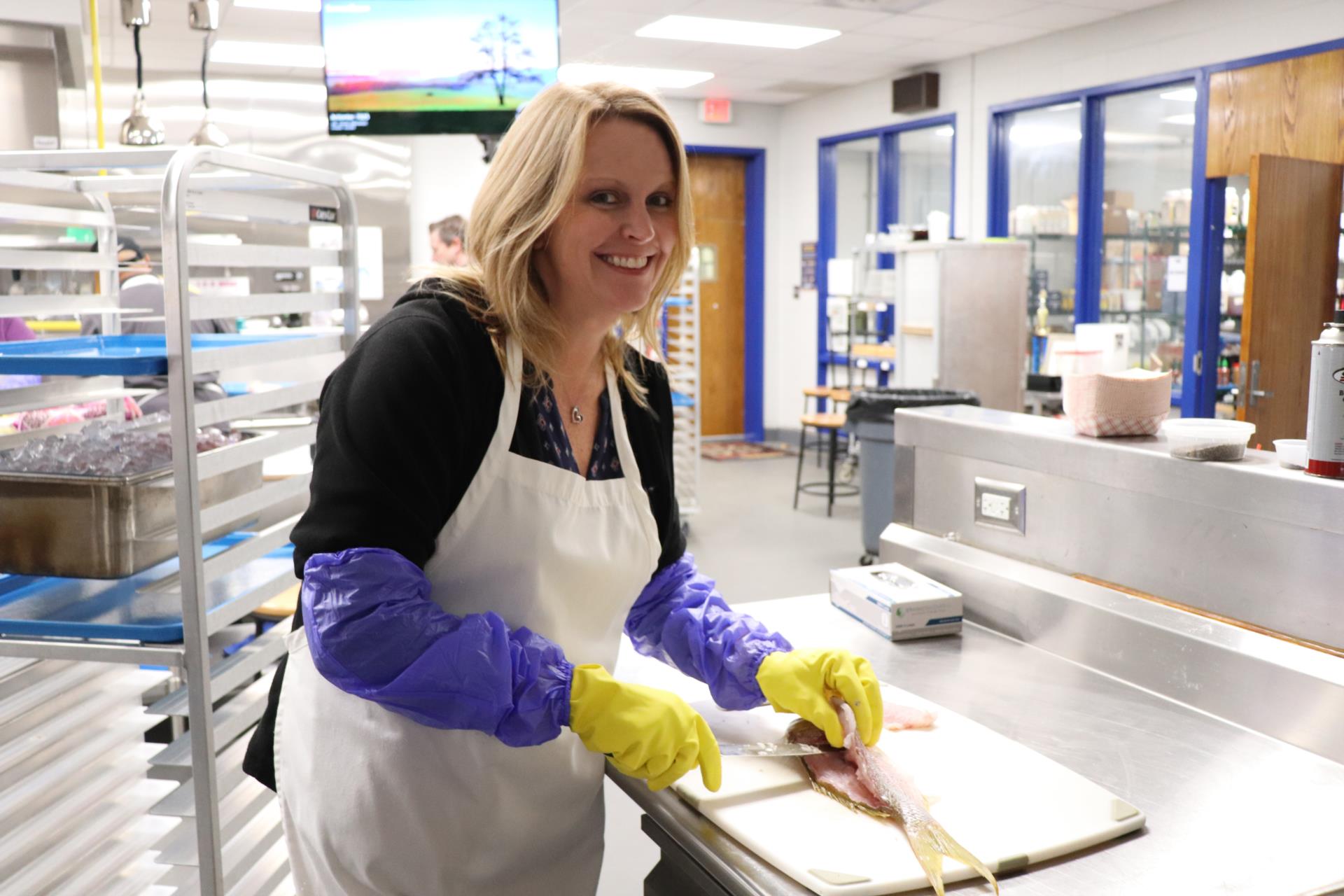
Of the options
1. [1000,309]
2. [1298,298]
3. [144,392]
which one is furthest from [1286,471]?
[1000,309]

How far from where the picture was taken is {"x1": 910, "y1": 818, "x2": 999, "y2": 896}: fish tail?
1101 mm

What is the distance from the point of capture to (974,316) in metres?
6.43

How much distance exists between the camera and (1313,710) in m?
1.43

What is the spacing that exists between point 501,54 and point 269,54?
4601 mm

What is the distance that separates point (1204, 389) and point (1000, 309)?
126 centimetres

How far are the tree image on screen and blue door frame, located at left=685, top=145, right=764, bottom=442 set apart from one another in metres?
6.59

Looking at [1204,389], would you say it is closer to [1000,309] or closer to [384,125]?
[1000,309]

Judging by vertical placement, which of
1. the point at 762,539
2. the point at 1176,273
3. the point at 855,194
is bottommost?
the point at 762,539

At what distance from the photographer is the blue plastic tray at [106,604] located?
183cm

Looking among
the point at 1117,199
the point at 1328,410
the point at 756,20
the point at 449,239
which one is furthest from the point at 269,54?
the point at 1328,410

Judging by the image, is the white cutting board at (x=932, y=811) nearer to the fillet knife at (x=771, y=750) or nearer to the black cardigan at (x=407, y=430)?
the fillet knife at (x=771, y=750)

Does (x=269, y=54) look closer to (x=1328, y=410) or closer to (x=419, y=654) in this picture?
(x=419, y=654)

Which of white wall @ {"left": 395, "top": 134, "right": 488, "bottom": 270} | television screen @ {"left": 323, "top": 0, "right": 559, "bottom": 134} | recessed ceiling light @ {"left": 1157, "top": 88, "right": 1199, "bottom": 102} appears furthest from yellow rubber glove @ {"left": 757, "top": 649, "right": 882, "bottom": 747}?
white wall @ {"left": 395, "top": 134, "right": 488, "bottom": 270}

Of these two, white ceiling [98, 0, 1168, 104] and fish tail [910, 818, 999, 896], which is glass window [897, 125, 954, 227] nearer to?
white ceiling [98, 0, 1168, 104]
